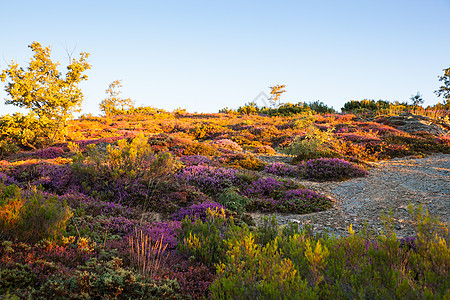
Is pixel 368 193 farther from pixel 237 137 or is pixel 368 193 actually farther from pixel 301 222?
pixel 237 137

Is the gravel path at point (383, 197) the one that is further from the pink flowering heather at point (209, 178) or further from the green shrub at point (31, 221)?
the green shrub at point (31, 221)

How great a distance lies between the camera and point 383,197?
788 cm

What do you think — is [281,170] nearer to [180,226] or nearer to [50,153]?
[180,226]

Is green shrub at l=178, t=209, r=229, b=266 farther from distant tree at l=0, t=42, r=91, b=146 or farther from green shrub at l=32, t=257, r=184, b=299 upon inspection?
distant tree at l=0, t=42, r=91, b=146

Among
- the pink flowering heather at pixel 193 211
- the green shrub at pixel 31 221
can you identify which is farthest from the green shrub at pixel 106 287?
the pink flowering heather at pixel 193 211

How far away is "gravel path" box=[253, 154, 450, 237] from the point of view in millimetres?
6254

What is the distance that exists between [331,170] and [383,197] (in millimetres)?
2882

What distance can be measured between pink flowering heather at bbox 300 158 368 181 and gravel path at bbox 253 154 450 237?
463 mm

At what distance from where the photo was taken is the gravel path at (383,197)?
6.25 metres

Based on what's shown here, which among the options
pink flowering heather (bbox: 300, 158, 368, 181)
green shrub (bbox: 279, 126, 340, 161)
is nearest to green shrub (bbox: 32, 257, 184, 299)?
pink flowering heather (bbox: 300, 158, 368, 181)

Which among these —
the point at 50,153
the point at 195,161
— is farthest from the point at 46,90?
the point at 195,161

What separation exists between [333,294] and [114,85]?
130ft

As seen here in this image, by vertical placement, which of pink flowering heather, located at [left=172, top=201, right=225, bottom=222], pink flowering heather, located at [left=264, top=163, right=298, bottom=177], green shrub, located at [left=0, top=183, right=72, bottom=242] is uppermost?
green shrub, located at [left=0, top=183, right=72, bottom=242]

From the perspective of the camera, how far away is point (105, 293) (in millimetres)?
2934
